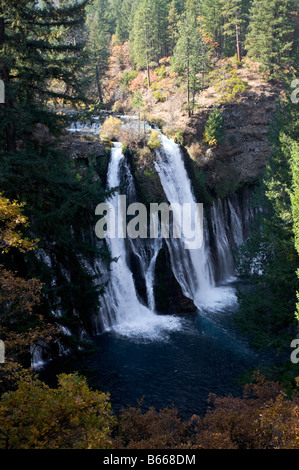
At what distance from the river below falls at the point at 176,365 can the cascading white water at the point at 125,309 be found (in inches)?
28.1

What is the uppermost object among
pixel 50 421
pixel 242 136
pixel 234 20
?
pixel 234 20

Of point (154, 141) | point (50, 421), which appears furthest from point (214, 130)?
point (50, 421)

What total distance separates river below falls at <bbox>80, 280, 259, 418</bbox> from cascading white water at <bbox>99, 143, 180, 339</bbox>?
71cm

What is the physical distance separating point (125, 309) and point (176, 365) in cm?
597

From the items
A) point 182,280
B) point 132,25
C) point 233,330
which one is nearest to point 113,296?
point 182,280

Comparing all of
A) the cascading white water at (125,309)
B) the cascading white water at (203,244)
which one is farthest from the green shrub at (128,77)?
the cascading white water at (125,309)

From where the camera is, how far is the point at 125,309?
21.3 meters

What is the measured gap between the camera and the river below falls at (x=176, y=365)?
557 inches

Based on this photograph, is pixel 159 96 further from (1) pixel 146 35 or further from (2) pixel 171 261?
(2) pixel 171 261

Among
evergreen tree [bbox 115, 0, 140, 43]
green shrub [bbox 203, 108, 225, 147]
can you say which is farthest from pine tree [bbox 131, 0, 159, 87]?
green shrub [bbox 203, 108, 225, 147]

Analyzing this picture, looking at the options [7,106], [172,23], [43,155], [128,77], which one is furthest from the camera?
[172,23]

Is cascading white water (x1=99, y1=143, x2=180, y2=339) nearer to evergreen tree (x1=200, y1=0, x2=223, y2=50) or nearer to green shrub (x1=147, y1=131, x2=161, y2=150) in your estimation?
green shrub (x1=147, y1=131, x2=161, y2=150)

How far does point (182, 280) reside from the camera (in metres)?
24.8
